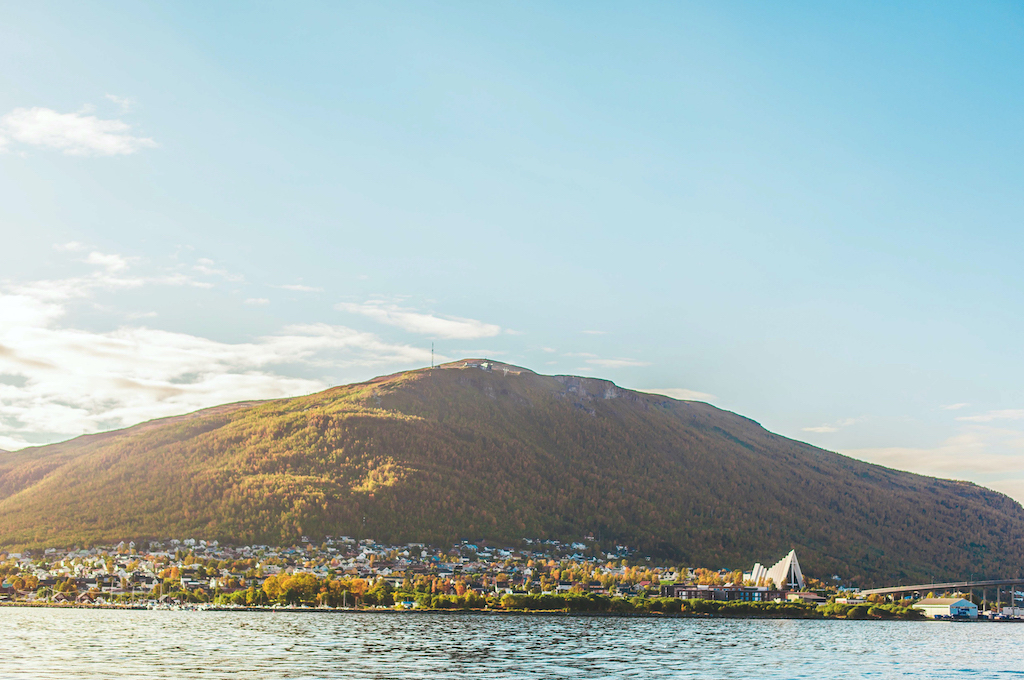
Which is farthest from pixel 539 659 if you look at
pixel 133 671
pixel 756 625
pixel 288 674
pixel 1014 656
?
pixel 756 625

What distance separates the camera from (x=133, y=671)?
77000 mm

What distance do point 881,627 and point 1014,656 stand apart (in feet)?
221

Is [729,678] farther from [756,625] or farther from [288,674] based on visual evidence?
[756,625]

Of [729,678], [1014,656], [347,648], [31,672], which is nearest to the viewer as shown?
[31,672]

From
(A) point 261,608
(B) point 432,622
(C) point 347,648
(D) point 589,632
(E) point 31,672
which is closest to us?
(E) point 31,672

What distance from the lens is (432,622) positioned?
154125 mm

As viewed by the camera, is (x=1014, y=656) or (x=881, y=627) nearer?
(x=1014, y=656)

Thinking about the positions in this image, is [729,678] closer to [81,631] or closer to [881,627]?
[81,631]

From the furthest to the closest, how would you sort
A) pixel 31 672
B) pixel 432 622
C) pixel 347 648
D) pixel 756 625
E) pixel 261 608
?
pixel 261 608 < pixel 756 625 < pixel 432 622 < pixel 347 648 < pixel 31 672

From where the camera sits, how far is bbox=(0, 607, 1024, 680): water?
3159 inches

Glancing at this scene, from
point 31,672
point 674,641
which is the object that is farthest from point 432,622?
point 31,672

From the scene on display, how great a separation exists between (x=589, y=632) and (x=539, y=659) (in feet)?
159

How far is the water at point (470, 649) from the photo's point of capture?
263ft

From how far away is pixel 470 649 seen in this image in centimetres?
10075
